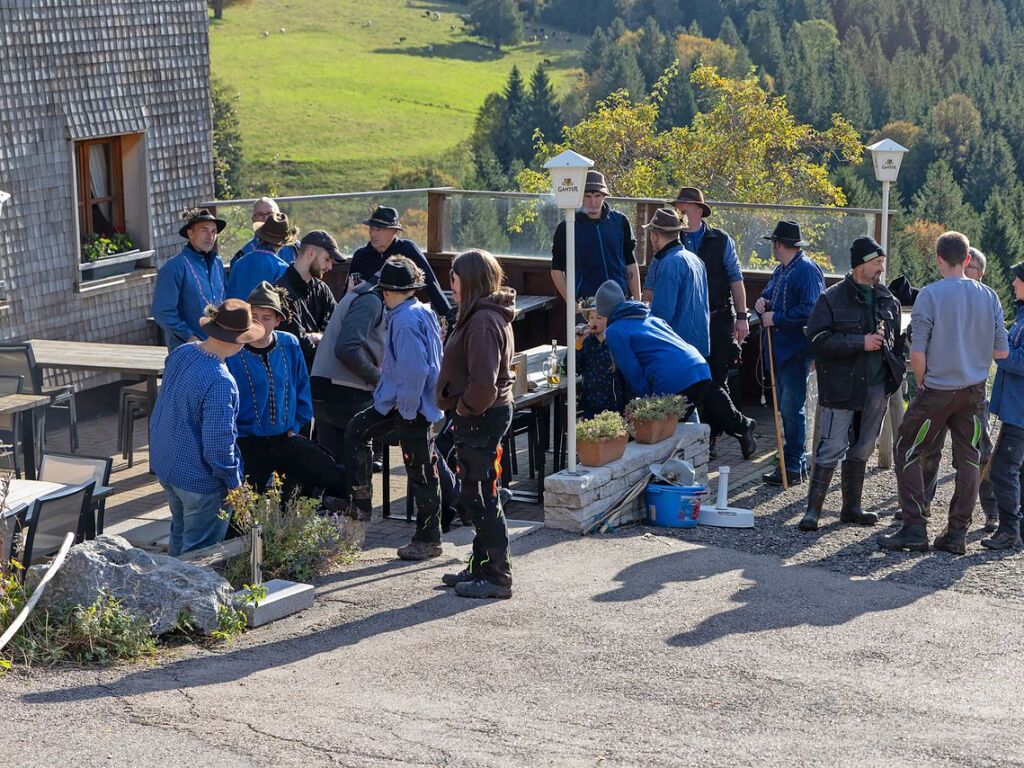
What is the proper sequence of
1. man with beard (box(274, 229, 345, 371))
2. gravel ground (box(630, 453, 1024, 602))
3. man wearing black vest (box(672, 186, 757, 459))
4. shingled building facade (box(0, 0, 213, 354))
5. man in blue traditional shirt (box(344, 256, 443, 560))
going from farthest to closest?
shingled building facade (box(0, 0, 213, 354)) < man wearing black vest (box(672, 186, 757, 459)) < man with beard (box(274, 229, 345, 371)) < gravel ground (box(630, 453, 1024, 602)) < man in blue traditional shirt (box(344, 256, 443, 560))

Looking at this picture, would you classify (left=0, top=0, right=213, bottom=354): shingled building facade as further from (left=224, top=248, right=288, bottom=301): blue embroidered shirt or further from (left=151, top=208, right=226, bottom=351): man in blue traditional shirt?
(left=224, top=248, right=288, bottom=301): blue embroidered shirt

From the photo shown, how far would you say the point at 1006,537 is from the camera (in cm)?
888

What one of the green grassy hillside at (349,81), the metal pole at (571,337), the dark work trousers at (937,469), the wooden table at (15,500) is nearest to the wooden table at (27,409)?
the wooden table at (15,500)

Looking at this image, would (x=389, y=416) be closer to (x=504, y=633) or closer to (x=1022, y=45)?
(x=504, y=633)

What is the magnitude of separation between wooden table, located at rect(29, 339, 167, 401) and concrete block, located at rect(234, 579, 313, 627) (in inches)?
129

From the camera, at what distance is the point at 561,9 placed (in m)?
172

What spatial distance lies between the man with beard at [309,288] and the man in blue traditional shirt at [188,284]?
33.4 inches

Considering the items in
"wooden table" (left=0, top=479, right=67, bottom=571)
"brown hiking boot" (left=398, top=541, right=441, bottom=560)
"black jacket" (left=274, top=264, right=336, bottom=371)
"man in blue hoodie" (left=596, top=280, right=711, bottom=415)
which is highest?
"black jacket" (left=274, top=264, right=336, bottom=371)

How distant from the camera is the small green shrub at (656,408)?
9.67 metres

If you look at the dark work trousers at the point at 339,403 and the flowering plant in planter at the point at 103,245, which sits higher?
the flowering plant in planter at the point at 103,245

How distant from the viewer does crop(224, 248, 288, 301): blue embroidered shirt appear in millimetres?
10086

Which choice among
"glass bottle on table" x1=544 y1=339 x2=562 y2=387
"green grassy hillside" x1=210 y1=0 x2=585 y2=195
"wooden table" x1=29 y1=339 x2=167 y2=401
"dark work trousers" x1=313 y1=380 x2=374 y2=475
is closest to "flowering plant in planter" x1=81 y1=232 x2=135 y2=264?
"wooden table" x1=29 y1=339 x2=167 y2=401

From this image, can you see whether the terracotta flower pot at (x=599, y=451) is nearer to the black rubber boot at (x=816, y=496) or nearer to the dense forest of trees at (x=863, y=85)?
the black rubber boot at (x=816, y=496)

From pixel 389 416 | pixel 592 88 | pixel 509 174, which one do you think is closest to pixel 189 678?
pixel 389 416
